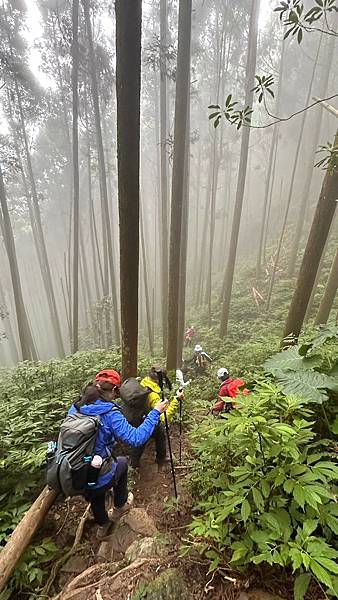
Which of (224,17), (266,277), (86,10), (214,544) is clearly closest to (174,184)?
(214,544)

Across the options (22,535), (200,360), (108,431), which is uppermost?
(108,431)

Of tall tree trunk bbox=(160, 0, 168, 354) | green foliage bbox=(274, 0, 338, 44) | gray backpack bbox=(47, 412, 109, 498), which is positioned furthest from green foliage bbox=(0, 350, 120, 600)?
tall tree trunk bbox=(160, 0, 168, 354)

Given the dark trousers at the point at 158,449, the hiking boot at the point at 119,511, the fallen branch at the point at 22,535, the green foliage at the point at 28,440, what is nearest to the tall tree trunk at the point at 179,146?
the green foliage at the point at 28,440

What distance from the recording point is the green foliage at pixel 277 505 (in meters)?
1.47

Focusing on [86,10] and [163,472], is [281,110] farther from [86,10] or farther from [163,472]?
[163,472]

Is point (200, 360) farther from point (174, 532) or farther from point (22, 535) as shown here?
point (22, 535)

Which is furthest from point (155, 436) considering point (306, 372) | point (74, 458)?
point (306, 372)

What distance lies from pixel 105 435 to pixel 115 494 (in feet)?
2.92

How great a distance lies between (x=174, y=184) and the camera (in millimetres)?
5793

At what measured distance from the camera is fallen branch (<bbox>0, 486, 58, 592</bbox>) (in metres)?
2.32

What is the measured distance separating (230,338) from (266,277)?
571 centimetres

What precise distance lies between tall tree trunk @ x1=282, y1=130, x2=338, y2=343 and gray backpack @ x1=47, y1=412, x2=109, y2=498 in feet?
10.8

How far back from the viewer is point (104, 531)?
2.98 meters

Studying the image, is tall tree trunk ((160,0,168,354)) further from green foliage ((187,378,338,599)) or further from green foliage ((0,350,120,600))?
green foliage ((187,378,338,599))
